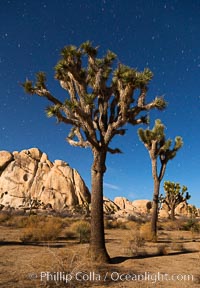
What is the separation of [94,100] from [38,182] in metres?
42.8

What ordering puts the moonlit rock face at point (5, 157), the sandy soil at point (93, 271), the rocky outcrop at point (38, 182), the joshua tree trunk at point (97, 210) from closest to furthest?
1. the sandy soil at point (93, 271)
2. the joshua tree trunk at point (97, 210)
3. the rocky outcrop at point (38, 182)
4. the moonlit rock face at point (5, 157)

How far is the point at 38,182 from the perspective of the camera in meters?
49.2

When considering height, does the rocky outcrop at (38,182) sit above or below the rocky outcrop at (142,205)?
above

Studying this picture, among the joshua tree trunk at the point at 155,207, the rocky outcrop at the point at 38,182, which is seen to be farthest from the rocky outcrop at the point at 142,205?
the joshua tree trunk at the point at 155,207

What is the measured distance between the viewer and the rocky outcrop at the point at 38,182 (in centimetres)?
4675

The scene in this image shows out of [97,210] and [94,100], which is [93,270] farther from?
[94,100]

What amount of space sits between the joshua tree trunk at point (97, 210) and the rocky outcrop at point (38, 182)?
38.8 m

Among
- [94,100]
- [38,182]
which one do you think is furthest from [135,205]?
[94,100]

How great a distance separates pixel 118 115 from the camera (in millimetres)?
8594

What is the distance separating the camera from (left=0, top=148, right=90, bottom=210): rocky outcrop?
153 ft

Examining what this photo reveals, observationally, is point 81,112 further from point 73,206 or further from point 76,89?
point 73,206

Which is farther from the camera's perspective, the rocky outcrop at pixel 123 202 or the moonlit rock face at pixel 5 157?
the rocky outcrop at pixel 123 202

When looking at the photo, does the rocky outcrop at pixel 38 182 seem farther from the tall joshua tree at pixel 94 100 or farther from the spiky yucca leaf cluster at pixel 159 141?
the tall joshua tree at pixel 94 100

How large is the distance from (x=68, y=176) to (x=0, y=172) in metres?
12.2
